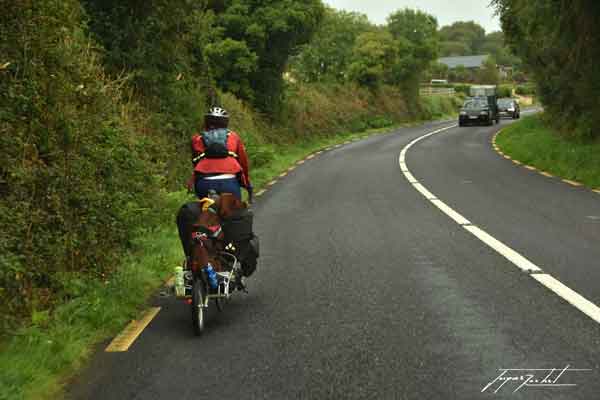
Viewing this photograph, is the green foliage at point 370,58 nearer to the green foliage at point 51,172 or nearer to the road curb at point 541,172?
the road curb at point 541,172

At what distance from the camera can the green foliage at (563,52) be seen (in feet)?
59.8

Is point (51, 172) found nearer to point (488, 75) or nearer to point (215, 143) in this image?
point (215, 143)

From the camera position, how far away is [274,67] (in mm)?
32312

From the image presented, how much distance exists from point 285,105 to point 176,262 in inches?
1077

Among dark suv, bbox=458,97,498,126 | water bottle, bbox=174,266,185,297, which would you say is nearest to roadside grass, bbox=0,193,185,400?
water bottle, bbox=174,266,185,297

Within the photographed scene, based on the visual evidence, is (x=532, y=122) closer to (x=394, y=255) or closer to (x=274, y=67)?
(x=274, y=67)

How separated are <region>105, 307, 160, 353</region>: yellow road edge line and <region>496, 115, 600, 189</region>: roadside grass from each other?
38.1 ft

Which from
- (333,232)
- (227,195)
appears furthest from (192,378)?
(333,232)

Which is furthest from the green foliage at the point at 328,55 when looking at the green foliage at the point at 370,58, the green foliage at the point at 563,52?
the green foliage at the point at 563,52

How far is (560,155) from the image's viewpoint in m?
20.2

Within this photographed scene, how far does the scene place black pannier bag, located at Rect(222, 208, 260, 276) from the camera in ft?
Result: 21.5

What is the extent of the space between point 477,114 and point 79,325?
153 ft

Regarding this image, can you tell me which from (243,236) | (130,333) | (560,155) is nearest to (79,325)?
(130,333)

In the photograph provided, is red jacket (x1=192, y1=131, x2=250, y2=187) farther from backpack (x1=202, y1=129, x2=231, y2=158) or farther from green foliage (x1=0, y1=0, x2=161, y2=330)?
green foliage (x1=0, y1=0, x2=161, y2=330)
